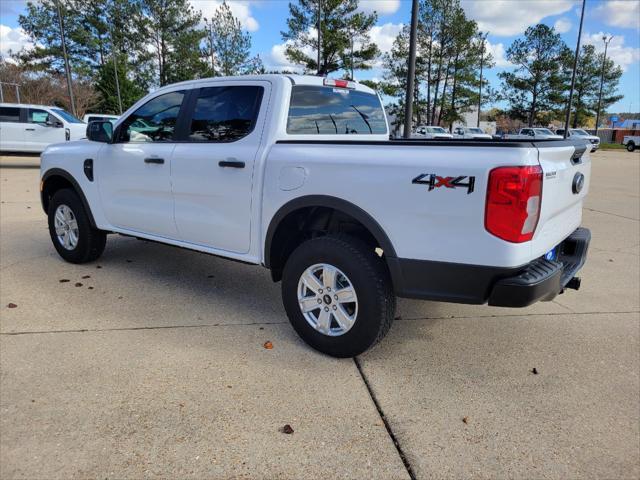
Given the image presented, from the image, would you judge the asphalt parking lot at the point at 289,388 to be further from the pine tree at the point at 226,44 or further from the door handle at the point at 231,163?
the pine tree at the point at 226,44

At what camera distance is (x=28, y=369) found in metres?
3.09

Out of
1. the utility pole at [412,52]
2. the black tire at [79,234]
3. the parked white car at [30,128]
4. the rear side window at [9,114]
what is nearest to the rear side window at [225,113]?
the black tire at [79,234]

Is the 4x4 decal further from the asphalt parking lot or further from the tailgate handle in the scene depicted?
the tailgate handle

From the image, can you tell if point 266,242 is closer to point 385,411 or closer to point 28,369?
point 385,411

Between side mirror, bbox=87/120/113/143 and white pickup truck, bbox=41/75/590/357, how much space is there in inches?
0.5

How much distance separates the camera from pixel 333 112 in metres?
4.13

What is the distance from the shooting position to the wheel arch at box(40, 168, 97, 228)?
5047 millimetres

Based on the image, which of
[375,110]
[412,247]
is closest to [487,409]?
[412,247]

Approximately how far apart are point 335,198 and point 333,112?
1.32m

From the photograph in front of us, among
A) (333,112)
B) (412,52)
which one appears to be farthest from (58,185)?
(412,52)

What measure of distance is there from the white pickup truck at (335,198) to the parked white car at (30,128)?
1236 centimetres

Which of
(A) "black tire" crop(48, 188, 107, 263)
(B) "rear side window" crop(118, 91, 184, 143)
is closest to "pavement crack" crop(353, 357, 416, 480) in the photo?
(B) "rear side window" crop(118, 91, 184, 143)

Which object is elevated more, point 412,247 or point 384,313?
point 412,247

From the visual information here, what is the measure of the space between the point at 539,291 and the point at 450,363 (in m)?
0.90
